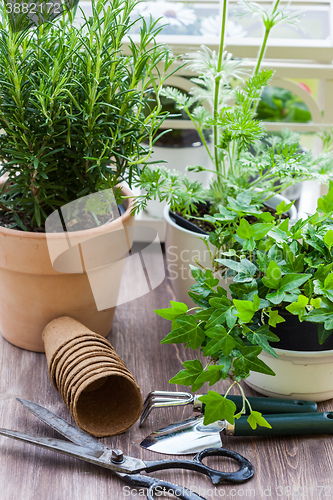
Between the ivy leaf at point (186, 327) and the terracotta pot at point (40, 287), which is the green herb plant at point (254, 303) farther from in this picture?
the terracotta pot at point (40, 287)

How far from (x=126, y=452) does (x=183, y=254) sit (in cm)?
30

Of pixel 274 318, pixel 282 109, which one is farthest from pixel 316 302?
pixel 282 109

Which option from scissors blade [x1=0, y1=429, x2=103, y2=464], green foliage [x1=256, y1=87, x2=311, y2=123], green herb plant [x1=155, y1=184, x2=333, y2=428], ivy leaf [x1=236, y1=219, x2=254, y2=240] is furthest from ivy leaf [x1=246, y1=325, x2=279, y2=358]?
green foliage [x1=256, y1=87, x2=311, y2=123]

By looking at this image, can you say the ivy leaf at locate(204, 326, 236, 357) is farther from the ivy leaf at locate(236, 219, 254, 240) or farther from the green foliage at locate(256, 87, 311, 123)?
the green foliage at locate(256, 87, 311, 123)

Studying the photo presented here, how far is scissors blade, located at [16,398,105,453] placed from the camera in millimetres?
624

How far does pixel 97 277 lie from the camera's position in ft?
2.46

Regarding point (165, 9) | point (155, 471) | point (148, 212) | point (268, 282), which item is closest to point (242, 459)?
point (155, 471)

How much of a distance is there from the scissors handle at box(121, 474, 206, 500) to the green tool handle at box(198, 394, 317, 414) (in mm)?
102

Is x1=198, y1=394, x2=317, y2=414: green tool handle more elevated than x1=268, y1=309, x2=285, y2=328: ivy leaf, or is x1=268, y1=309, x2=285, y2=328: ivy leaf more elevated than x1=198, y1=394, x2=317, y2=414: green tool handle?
x1=268, y1=309, x2=285, y2=328: ivy leaf

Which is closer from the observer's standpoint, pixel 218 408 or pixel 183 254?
pixel 218 408

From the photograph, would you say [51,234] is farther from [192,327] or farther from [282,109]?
[282,109]

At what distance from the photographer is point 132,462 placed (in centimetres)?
60

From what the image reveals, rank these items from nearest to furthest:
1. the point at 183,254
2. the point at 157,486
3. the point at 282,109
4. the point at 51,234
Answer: the point at 157,486
the point at 51,234
the point at 183,254
the point at 282,109

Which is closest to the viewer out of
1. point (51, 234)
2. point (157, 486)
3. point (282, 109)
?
point (157, 486)
